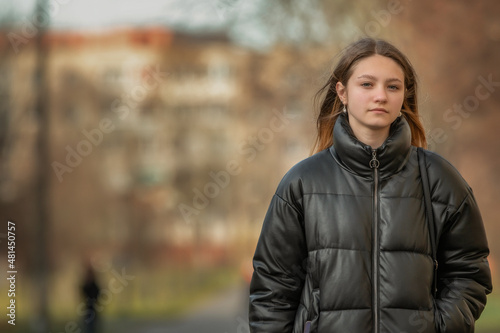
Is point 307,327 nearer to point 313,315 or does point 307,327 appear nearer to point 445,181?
point 313,315

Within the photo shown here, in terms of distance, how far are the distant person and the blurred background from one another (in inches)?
2.1

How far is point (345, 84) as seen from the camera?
8.76ft

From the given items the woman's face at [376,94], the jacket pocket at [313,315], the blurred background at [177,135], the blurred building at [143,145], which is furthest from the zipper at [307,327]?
the blurred building at [143,145]

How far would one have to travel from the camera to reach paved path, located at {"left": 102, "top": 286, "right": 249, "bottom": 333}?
18064 mm

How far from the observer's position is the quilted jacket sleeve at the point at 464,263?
8.02ft

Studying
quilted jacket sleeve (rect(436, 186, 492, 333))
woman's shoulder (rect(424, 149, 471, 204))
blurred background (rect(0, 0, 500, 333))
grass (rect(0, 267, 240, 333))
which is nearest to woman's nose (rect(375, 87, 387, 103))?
woman's shoulder (rect(424, 149, 471, 204))

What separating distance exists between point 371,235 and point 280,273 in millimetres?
309

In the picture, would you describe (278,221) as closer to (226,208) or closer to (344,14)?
(344,14)

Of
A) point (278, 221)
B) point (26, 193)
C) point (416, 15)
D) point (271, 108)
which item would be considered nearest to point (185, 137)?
point (26, 193)

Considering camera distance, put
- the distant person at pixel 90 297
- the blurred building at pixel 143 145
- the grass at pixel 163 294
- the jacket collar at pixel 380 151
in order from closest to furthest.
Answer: the jacket collar at pixel 380 151, the distant person at pixel 90 297, the blurred building at pixel 143 145, the grass at pixel 163 294


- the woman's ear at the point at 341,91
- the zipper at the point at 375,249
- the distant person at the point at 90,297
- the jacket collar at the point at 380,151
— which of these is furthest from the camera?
the distant person at the point at 90,297

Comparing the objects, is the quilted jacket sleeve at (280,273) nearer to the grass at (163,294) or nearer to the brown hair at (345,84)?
the brown hair at (345,84)

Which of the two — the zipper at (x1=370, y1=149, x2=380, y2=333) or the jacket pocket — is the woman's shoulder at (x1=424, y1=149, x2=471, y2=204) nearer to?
the zipper at (x1=370, y1=149, x2=380, y2=333)

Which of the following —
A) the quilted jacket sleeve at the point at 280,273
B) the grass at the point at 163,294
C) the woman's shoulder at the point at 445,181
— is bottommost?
the grass at the point at 163,294
